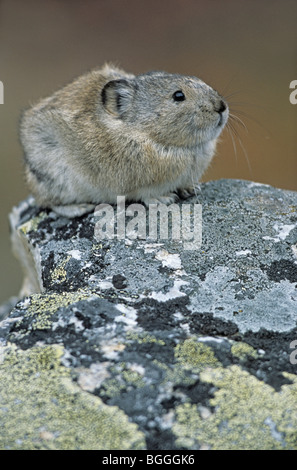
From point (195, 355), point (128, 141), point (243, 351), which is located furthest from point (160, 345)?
point (128, 141)

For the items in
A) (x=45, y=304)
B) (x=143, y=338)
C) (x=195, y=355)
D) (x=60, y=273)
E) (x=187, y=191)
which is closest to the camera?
(x=195, y=355)

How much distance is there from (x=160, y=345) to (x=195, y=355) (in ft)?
0.81

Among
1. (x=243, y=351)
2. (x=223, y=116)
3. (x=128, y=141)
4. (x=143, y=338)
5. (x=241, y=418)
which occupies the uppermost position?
(x=223, y=116)

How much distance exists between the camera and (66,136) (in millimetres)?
6203

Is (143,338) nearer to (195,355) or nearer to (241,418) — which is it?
Answer: (195,355)

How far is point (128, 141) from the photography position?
234 inches

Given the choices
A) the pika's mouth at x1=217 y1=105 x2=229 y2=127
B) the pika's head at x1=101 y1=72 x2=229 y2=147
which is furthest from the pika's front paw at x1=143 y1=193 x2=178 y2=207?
the pika's mouth at x1=217 y1=105 x2=229 y2=127

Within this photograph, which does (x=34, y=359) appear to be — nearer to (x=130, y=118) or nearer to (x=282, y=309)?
(x=282, y=309)

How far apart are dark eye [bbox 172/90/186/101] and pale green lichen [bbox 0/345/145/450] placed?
10.9ft

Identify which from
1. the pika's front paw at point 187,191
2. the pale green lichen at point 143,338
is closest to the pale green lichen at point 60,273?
the pale green lichen at point 143,338

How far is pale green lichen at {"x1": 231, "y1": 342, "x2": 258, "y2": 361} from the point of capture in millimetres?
3658

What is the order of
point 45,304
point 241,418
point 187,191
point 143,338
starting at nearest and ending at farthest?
point 241,418 < point 143,338 < point 45,304 < point 187,191

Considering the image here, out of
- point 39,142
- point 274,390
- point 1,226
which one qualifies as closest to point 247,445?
point 274,390

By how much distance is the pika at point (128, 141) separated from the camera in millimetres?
5875
